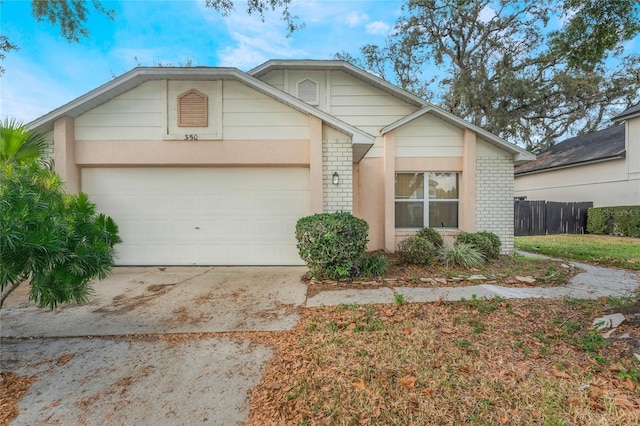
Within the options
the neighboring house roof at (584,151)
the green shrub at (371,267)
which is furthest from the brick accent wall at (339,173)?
the neighboring house roof at (584,151)

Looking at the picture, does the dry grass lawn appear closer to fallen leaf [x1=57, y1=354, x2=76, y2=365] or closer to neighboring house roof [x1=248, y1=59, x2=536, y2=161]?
fallen leaf [x1=57, y1=354, x2=76, y2=365]

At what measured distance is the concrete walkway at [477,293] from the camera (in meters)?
4.66

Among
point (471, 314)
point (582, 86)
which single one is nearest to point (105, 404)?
point (471, 314)

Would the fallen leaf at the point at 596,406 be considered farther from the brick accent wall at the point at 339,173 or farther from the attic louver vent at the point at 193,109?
the attic louver vent at the point at 193,109

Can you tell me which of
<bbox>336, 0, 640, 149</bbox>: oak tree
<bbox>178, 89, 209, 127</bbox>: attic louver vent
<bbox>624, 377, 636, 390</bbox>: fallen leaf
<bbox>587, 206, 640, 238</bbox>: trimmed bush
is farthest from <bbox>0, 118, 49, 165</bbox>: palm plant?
<bbox>587, 206, 640, 238</bbox>: trimmed bush

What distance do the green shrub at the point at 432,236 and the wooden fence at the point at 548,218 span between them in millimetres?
9915

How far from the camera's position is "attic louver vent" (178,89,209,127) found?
21.4ft

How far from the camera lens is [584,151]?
17000 millimetres

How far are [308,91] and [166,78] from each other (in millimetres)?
3971

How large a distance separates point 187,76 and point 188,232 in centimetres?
353

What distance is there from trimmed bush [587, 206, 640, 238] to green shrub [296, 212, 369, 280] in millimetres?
14651

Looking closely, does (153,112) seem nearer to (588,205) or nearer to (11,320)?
(11,320)

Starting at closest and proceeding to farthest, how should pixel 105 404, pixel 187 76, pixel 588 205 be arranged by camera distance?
pixel 105 404 → pixel 187 76 → pixel 588 205

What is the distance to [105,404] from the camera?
2.46 metres
